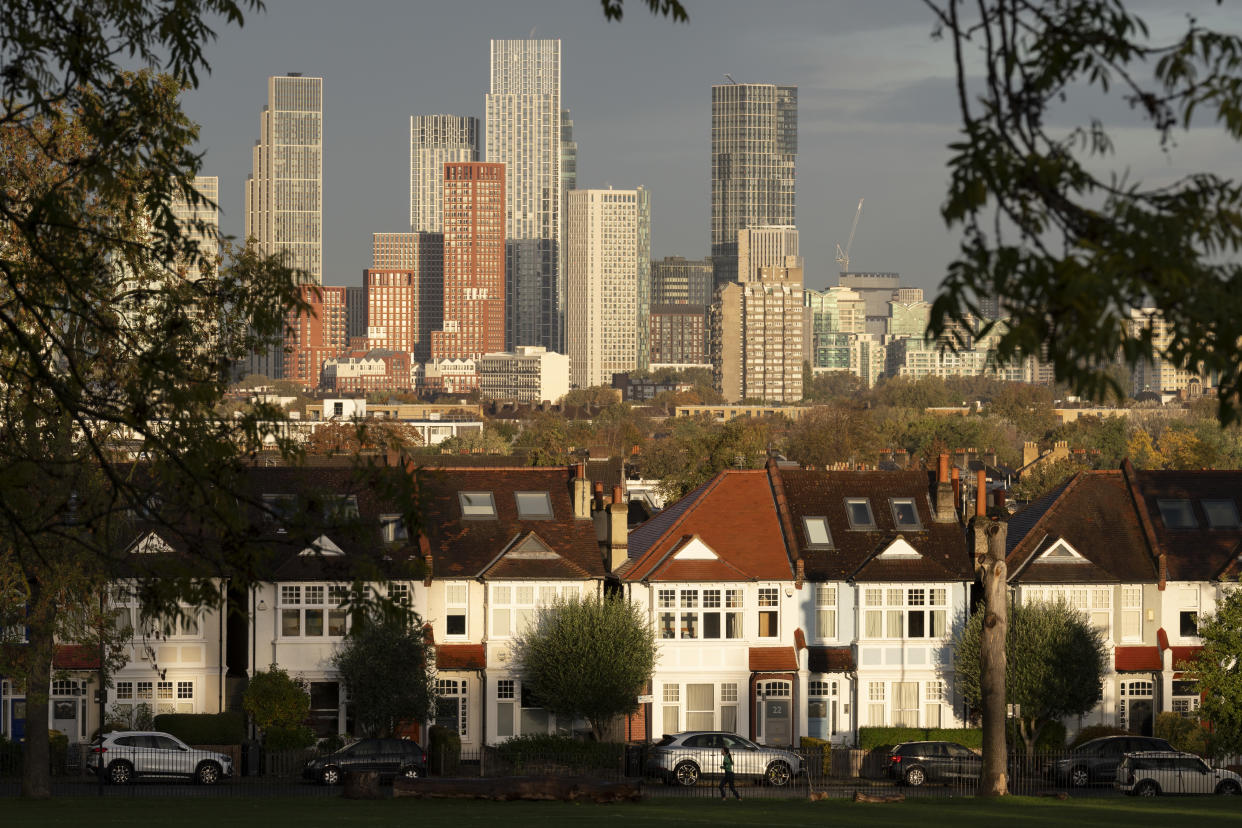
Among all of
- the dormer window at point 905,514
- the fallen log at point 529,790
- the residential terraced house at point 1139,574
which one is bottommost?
the fallen log at point 529,790

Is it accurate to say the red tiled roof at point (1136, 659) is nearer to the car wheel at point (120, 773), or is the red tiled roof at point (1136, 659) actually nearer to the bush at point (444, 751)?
the bush at point (444, 751)

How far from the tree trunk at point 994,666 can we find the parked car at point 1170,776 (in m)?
5.77

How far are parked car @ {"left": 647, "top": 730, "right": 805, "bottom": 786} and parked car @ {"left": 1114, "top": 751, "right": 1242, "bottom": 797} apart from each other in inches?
361

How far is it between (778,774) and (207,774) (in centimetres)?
1612

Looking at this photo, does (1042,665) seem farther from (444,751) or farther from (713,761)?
(444,751)

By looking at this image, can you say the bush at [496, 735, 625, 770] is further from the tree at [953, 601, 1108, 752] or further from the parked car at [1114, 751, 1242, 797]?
the parked car at [1114, 751, 1242, 797]

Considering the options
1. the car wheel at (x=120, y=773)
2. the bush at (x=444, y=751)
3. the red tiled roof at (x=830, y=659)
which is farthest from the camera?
the red tiled roof at (x=830, y=659)

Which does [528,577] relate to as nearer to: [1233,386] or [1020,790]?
[1020,790]

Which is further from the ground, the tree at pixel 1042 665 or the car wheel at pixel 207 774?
the tree at pixel 1042 665

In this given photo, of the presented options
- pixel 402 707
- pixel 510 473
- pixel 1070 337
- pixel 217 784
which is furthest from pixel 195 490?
pixel 510 473

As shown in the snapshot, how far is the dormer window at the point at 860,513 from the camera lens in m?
62.2

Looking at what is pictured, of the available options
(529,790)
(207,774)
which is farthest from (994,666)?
(207,774)

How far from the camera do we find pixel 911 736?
184 feet

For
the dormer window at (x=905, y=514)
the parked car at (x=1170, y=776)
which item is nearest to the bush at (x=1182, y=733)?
the parked car at (x=1170, y=776)
